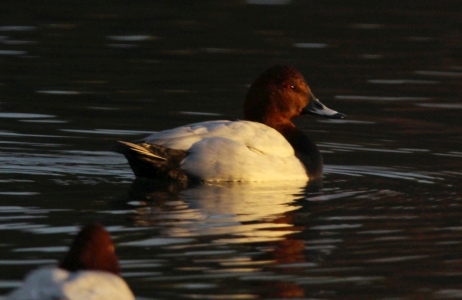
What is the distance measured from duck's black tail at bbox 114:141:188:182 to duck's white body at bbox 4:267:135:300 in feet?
11.6

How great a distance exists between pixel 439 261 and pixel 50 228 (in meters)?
2.14

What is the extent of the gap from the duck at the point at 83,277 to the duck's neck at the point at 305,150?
3.63 m

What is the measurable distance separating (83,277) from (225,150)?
3763 mm

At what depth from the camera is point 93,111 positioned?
11.0 meters

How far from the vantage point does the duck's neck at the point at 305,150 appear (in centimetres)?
875

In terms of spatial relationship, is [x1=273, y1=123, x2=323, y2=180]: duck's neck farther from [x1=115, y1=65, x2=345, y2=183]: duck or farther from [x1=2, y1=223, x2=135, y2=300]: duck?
[x1=2, y1=223, x2=135, y2=300]: duck

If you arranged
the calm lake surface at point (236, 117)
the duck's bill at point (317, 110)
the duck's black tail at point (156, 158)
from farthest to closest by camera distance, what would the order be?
1. the duck's bill at point (317, 110)
2. the duck's black tail at point (156, 158)
3. the calm lake surface at point (236, 117)

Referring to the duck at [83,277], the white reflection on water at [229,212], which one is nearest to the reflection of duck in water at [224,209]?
the white reflection on water at [229,212]

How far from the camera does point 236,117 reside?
1104cm

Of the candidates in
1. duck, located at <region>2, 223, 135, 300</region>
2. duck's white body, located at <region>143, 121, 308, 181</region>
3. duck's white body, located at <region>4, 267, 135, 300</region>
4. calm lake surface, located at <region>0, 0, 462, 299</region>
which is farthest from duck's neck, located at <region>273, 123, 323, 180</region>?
duck's white body, located at <region>4, 267, 135, 300</region>

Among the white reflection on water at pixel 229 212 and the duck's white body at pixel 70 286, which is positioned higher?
the duck's white body at pixel 70 286

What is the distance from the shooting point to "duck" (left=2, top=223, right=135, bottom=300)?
4535mm

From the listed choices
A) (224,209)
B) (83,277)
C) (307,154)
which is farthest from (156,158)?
(83,277)

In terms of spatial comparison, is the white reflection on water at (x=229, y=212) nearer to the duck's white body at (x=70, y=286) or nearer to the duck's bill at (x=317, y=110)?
the duck's bill at (x=317, y=110)
